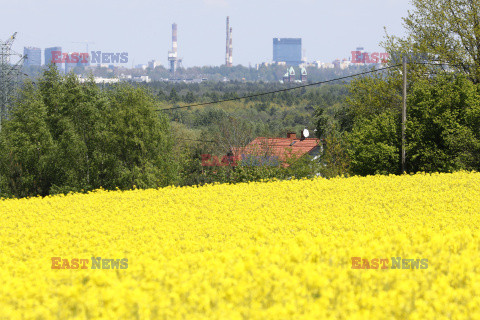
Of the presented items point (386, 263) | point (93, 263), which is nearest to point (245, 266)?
point (386, 263)

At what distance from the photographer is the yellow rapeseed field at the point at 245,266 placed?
4312mm

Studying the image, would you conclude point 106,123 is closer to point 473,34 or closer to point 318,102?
point 473,34

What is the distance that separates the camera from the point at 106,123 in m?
43.1

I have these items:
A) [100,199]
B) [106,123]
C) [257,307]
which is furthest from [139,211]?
[106,123]

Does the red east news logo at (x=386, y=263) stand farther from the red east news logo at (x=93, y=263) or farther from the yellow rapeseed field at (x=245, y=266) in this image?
the red east news logo at (x=93, y=263)

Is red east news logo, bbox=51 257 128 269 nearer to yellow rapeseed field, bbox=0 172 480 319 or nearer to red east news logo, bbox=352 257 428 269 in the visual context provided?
yellow rapeseed field, bbox=0 172 480 319

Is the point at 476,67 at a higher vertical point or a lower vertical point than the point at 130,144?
higher

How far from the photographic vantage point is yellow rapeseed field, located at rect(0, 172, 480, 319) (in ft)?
14.1

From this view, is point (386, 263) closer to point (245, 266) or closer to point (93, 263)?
point (245, 266)

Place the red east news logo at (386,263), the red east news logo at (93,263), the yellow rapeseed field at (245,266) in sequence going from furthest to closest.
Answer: the red east news logo at (93,263) < the red east news logo at (386,263) < the yellow rapeseed field at (245,266)

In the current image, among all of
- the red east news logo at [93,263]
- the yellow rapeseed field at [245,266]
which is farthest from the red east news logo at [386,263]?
the red east news logo at [93,263]

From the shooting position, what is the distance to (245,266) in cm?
514

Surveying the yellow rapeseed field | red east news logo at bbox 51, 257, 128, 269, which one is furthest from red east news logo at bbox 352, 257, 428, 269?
red east news logo at bbox 51, 257, 128, 269

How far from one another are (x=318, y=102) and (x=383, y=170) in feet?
491
